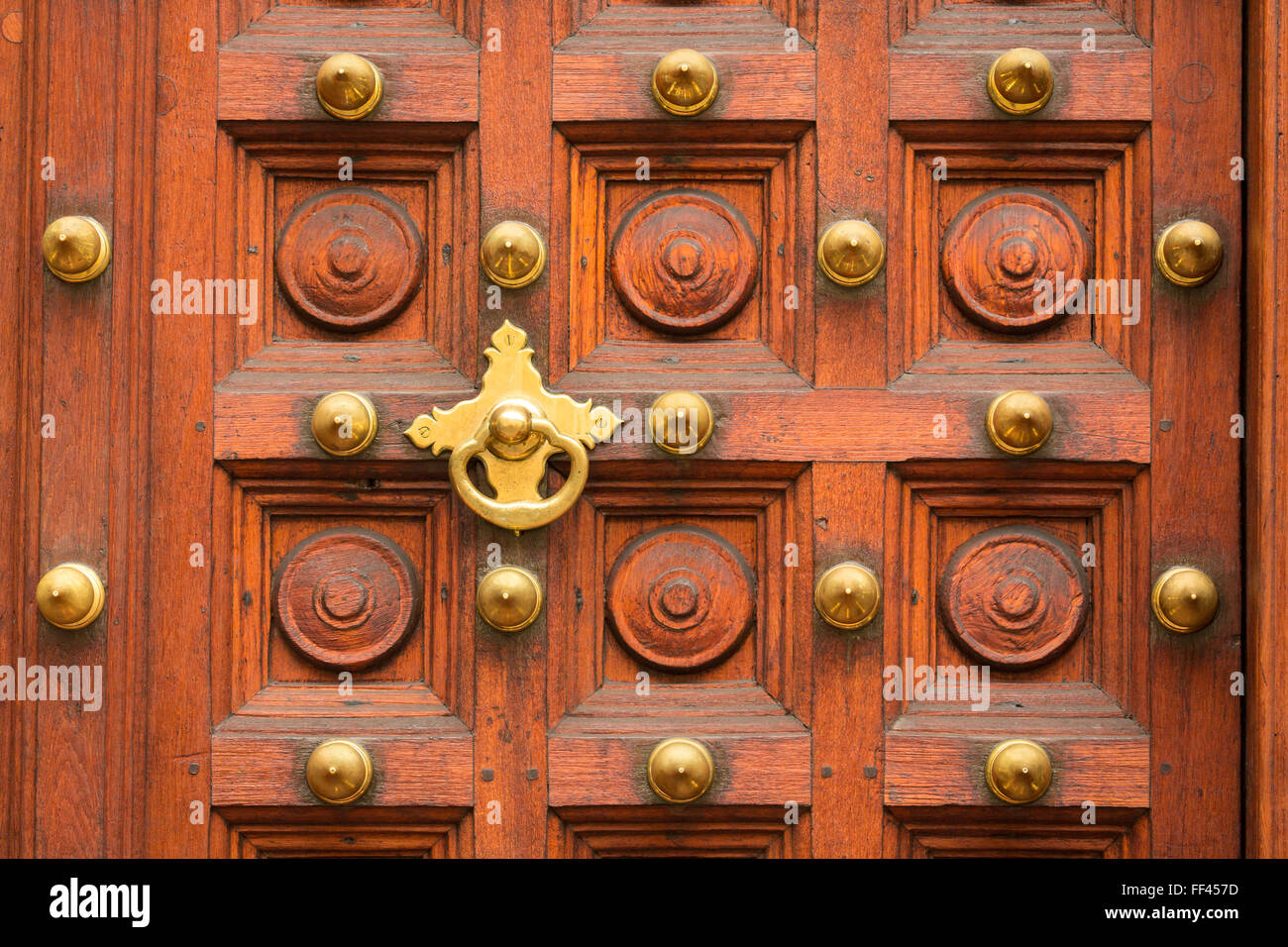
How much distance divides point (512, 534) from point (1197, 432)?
33.2 inches

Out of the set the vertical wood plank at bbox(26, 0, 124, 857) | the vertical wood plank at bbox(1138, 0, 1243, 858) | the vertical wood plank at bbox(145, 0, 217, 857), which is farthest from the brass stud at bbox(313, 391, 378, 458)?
the vertical wood plank at bbox(1138, 0, 1243, 858)

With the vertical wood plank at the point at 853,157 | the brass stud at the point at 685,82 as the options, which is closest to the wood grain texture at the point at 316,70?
the brass stud at the point at 685,82

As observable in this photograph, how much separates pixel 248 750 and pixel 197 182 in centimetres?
70

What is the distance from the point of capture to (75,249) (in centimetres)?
156

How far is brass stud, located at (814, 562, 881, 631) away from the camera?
1.57 metres

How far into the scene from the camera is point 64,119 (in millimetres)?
1591

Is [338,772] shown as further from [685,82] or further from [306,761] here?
[685,82]

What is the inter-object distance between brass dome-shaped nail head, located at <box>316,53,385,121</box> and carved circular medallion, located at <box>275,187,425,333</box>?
0.11m

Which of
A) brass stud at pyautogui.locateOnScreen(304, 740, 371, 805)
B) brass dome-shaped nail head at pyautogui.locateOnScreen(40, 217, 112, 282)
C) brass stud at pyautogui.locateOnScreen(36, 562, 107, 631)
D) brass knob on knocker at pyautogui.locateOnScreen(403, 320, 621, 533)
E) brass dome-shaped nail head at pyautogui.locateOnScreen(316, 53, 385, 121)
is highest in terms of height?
brass dome-shaped nail head at pyautogui.locateOnScreen(316, 53, 385, 121)

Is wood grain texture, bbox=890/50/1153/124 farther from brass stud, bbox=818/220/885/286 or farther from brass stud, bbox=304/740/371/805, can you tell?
brass stud, bbox=304/740/371/805

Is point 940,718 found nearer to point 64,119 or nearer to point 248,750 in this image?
point 248,750

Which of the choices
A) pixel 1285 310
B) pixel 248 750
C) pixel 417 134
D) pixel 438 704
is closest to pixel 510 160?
pixel 417 134

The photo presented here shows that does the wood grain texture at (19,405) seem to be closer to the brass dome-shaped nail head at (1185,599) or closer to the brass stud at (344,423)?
the brass stud at (344,423)

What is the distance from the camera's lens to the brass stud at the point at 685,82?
5.16ft
